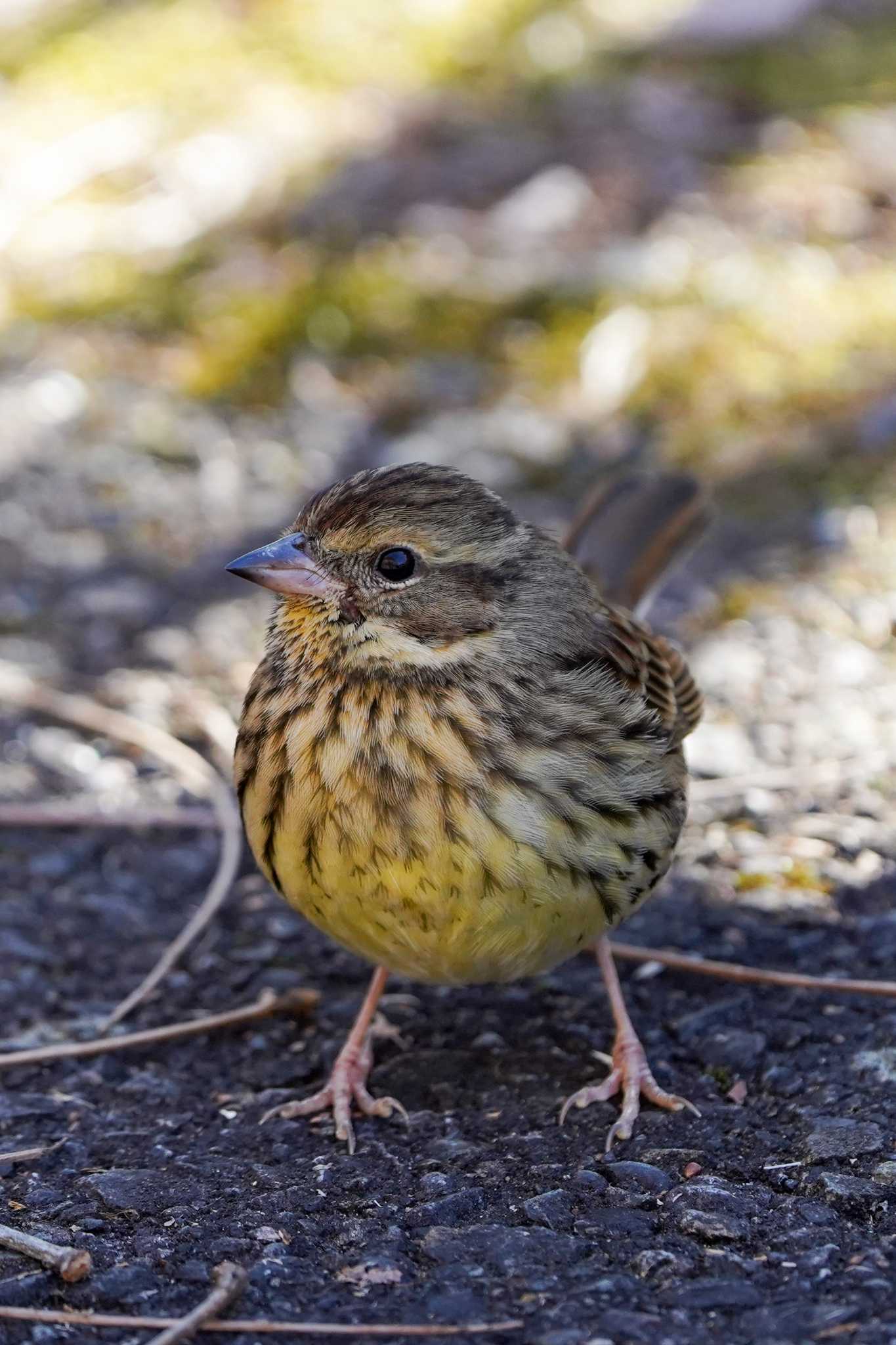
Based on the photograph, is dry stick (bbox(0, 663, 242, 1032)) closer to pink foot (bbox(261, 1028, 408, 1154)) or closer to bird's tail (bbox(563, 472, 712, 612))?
pink foot (bbox(261, 1028, 408, 1154))

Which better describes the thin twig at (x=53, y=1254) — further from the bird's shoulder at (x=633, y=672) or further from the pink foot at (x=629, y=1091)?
the bird's shoulder at (x=633, y=672)

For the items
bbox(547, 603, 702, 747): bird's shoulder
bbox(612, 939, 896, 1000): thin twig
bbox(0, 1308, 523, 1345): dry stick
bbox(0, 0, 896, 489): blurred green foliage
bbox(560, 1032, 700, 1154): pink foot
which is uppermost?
bbox(0, 0, 896, 489): blurred green foliage

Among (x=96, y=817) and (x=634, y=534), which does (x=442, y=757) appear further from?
(x=634, y=534)

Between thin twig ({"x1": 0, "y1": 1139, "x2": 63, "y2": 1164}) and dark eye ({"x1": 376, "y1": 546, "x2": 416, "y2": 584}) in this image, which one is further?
dark eye ({"x1": 376, "y1": 546, "x2": 416, "y2": 584})

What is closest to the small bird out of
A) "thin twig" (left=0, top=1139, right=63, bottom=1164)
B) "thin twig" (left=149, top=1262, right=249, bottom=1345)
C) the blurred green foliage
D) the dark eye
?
the dark eye

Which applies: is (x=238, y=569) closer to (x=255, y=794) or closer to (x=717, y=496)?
(x=255, y=794)

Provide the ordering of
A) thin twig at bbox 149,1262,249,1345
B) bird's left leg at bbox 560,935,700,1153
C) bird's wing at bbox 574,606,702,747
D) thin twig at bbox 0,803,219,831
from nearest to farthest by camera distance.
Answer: thin twig at bbox 149,1262,249,1345 < bird's left leg at bbox 560,935,700,1153 < bird's wing at bbox 574,606,702,747 < thin twig at bbox 0,803,219,831

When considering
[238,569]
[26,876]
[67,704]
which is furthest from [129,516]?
[238,569]
